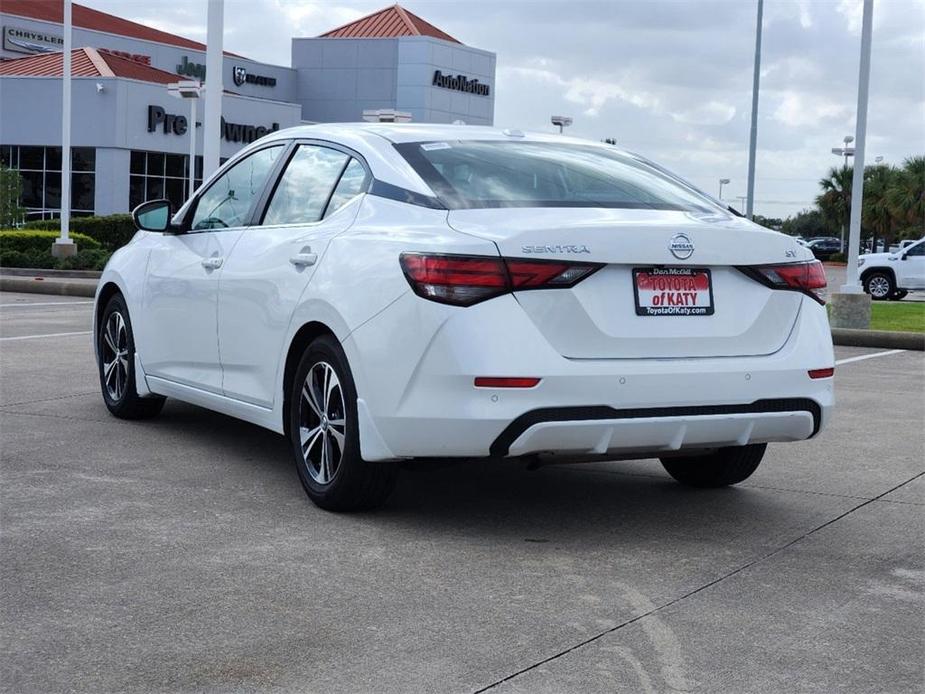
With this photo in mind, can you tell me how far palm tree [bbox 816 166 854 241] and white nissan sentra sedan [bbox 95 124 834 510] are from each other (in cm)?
7059

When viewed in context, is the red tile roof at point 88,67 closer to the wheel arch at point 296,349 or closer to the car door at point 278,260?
the car door at point 278,260

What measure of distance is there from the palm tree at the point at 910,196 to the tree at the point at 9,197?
42820 millimetres

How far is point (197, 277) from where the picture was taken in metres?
7.42

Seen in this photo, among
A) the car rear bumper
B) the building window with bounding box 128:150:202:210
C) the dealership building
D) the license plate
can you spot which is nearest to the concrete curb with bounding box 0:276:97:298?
the car rear bumper

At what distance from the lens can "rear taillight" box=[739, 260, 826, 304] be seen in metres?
5.89

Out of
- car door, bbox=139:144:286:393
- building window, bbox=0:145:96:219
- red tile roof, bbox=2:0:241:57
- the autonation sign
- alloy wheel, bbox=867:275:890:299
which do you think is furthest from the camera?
the autonation sign

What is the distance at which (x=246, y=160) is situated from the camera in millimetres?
7602

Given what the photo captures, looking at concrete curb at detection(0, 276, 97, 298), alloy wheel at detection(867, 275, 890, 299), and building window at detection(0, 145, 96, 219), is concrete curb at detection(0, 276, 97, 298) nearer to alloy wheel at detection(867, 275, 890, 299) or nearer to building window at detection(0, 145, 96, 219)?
alloy wheel at detection(867, 275, 890, 299)

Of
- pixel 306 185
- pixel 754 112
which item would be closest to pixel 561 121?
pixel 754 112

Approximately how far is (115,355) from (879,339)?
10188mm

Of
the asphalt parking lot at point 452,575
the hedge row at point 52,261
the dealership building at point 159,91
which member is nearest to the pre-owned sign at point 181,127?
the dealership building at point 159,91

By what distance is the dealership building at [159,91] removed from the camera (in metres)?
50.2

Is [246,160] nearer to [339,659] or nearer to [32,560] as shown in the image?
[32,560]

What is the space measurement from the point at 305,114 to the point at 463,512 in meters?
Answer: 66.3
